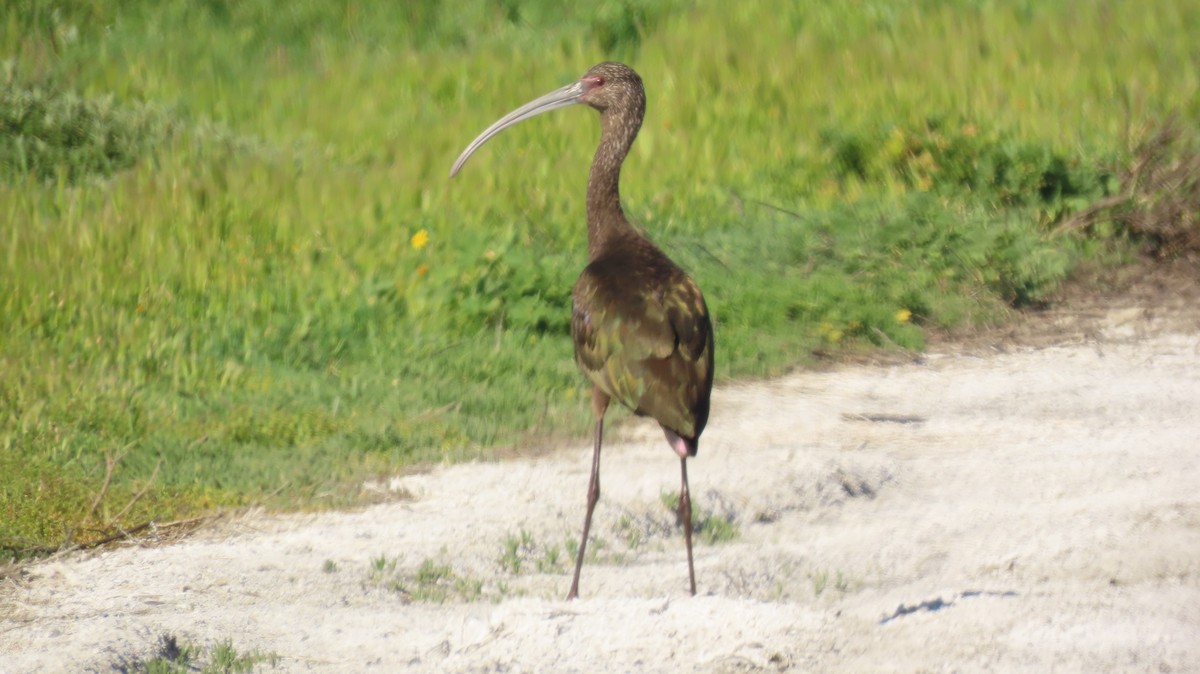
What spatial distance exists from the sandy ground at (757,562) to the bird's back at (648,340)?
554 millimetres

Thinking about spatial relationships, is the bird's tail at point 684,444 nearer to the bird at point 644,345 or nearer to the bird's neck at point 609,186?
the bird at point 644,345

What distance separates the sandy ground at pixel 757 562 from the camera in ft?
15.6

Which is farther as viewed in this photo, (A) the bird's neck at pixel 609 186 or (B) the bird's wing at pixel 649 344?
(A) the bird's neck at pixel 609 186

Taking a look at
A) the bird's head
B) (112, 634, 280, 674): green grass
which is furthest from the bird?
(112, 634, 280, 674): green grass

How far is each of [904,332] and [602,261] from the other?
278 cm

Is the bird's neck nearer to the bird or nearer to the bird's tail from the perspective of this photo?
the bird

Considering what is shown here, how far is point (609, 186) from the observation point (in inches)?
260

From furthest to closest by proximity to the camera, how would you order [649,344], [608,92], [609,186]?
[608,92] → [609,186] → [649,344]

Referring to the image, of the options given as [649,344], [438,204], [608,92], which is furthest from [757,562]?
[438,204]

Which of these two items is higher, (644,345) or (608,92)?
(608,92)

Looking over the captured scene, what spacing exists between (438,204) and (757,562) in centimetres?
488

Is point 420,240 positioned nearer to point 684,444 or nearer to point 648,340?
point 648,340

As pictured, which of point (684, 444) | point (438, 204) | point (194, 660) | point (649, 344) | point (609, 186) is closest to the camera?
point (194, 660)

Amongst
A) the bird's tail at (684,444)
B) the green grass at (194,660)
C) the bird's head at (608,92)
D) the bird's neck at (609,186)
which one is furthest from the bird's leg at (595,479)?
the bird's head at (608,92)
